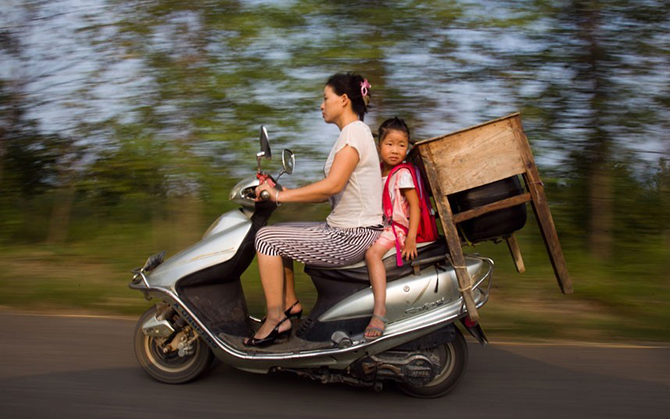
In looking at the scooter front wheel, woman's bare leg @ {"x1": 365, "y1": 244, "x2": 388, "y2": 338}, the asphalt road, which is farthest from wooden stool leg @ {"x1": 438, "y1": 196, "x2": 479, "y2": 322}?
the scooter front wheel

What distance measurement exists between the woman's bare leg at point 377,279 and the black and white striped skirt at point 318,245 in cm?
6

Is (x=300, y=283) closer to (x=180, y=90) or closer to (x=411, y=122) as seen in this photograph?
(x=411, y=122)

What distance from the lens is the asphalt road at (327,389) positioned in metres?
3.22

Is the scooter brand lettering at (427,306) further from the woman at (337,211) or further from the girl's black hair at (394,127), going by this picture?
the girl's black hair at (394,127)

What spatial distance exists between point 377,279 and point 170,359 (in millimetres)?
1292

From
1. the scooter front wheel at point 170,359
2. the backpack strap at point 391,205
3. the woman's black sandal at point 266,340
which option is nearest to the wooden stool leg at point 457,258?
the backpack strap at point 391,205

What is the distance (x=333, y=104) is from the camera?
345 centimetres

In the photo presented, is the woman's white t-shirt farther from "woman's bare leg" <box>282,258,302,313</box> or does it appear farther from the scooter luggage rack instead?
the scooter luggage rack

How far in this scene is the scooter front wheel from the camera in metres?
3.60

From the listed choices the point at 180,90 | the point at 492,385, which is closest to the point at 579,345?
the point at 492,385

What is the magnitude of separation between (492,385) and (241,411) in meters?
1.42

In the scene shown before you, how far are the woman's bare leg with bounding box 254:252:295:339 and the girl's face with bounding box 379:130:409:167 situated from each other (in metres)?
0.81

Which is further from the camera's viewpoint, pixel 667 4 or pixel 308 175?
pixel 308 175

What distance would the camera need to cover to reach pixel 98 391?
137 inches
